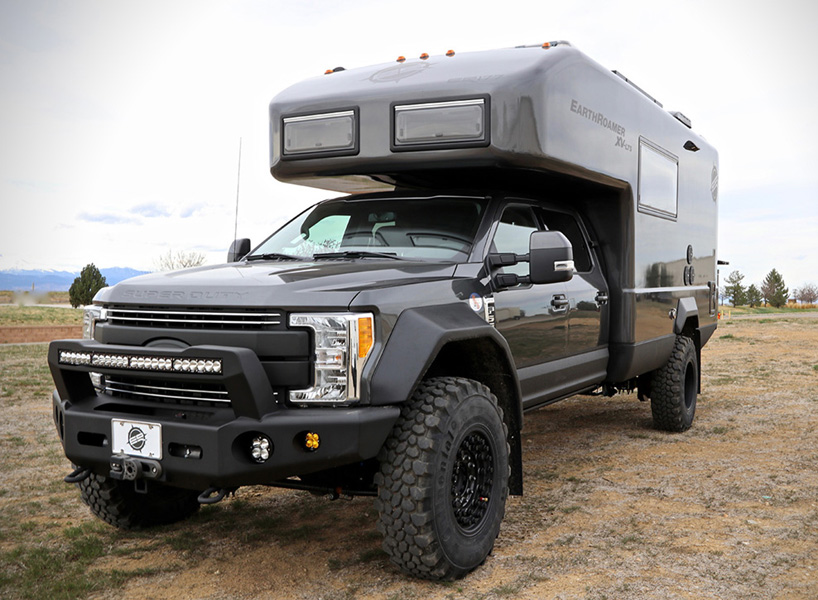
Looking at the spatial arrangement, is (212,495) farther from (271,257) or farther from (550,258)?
(550,258)

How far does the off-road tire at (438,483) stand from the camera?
12.1ft

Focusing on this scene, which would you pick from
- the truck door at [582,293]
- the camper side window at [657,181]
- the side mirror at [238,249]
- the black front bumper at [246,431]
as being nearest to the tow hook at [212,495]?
the black front bumper at [246,431]

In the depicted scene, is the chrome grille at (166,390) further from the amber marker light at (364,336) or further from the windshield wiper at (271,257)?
the windshield wiper at (271,257)

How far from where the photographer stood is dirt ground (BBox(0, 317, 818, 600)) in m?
3.87

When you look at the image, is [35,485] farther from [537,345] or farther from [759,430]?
[759,430]

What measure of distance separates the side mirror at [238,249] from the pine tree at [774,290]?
71513mm

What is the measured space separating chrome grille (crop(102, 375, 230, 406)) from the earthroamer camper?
0.04ft

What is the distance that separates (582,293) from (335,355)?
2.99 meters

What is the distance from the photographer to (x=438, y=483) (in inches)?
147

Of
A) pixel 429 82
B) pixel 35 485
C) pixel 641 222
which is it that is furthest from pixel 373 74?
pixel 35 485

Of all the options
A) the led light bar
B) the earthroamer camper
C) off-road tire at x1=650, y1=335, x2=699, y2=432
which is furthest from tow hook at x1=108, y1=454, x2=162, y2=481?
off-road tire at x1=650, y1=335, x2=699, y2=432

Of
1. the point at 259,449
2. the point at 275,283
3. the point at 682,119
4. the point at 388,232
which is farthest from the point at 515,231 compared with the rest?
the point at 682,119

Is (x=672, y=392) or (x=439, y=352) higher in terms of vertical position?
(x=439, y=352)

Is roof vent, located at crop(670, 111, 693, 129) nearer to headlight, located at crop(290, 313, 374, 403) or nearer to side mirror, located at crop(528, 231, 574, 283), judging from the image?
side mirror, located at crop(528, 231, 574, 283)
